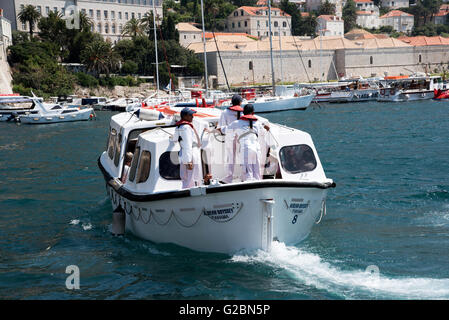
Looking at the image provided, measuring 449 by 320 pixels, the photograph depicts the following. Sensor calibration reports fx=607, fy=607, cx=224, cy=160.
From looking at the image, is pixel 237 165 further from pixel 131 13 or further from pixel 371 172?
pixel 131 13

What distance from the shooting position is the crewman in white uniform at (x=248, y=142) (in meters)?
9.52

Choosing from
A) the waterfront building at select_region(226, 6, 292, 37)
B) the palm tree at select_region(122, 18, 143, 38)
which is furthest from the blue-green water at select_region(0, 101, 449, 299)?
the waterfront building at select_region(226, 6, 292, 37)

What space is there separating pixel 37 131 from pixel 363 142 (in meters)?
22.6

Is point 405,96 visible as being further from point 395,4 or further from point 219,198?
point 395,4

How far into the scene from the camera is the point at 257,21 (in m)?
127

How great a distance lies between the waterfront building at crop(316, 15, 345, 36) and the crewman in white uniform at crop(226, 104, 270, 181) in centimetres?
12679

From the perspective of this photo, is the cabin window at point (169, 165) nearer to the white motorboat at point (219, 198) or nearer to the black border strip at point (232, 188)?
the white motorboat at point (219, 198)

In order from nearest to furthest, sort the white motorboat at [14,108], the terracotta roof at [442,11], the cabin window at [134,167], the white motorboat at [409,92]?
the cabin window at [134,167] < the white motorboat at [14,108] < the white motorboat at [409,92] < the terracotta roof at [442,11]

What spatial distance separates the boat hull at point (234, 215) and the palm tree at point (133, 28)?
8393cm

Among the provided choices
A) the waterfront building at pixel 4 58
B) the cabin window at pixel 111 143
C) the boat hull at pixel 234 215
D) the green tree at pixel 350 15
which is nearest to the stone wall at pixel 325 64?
the waterfront building at pixel 4 58

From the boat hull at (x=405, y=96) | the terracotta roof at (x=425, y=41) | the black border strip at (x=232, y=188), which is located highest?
the terracotta roof at (x=425, y=41)

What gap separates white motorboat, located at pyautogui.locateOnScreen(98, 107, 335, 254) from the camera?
9102 mm

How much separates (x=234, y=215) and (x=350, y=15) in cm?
15298

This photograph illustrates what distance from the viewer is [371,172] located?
61.3 ft
